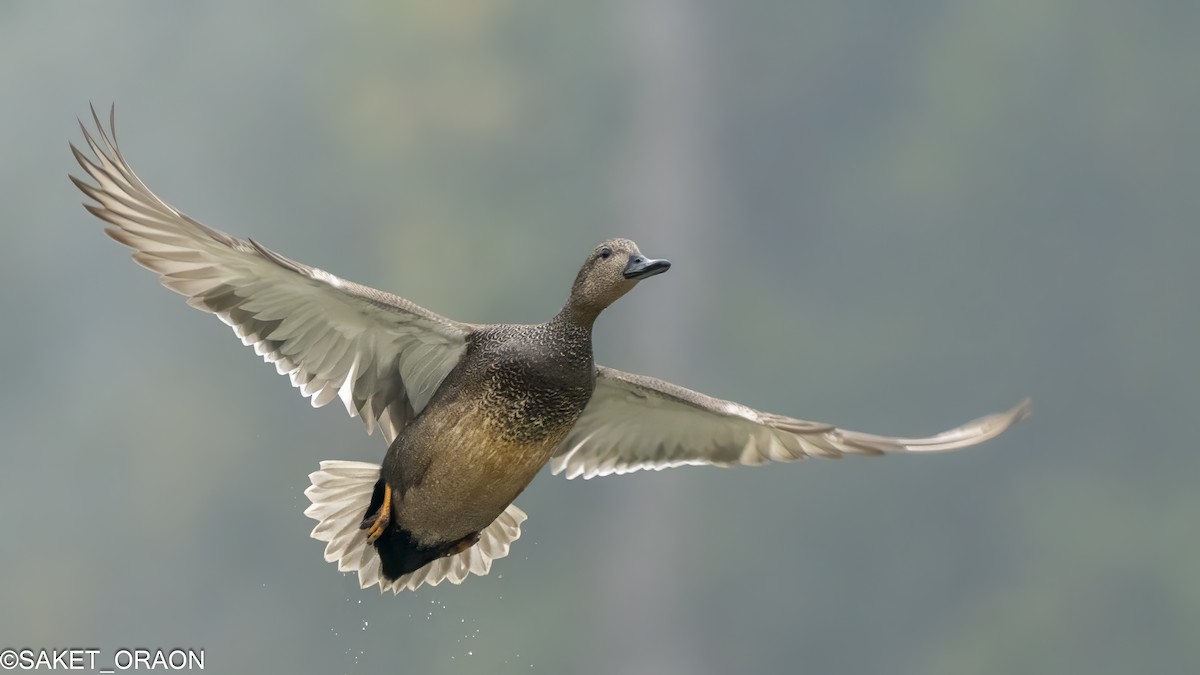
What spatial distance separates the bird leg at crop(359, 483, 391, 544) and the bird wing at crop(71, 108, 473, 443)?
0.82ft

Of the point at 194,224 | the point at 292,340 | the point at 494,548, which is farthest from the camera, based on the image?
the point at 494,548

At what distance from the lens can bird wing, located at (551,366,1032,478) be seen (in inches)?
126

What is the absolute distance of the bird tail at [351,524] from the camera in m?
3.50

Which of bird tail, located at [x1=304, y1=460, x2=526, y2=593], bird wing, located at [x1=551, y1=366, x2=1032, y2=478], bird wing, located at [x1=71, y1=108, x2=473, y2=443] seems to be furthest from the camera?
bird tail, located at [x1=304, y1=460, x2=526, y2=593]

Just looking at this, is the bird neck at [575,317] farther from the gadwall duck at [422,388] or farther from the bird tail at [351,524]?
the bird tail at [351,524]

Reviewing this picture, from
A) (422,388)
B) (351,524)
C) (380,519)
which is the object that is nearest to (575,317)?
(422,388)

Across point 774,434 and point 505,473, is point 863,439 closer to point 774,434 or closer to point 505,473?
point 774,434

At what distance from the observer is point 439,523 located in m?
3.21

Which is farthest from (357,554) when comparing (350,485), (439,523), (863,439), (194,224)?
(863,439)

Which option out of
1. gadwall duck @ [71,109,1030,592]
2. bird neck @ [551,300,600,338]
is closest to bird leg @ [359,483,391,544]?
gadwall duck @ [71,109,1030,592]

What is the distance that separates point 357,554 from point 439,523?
0.44m

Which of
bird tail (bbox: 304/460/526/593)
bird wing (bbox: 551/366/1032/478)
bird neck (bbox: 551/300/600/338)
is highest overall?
bird neck (bbox: 551/300/600/338)

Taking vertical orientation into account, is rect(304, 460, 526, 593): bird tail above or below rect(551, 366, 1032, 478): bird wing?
below

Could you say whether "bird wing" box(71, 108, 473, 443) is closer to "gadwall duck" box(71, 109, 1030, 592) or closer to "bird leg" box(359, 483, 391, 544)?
"gadwall duck" box(71, 109, 1030, 592)
